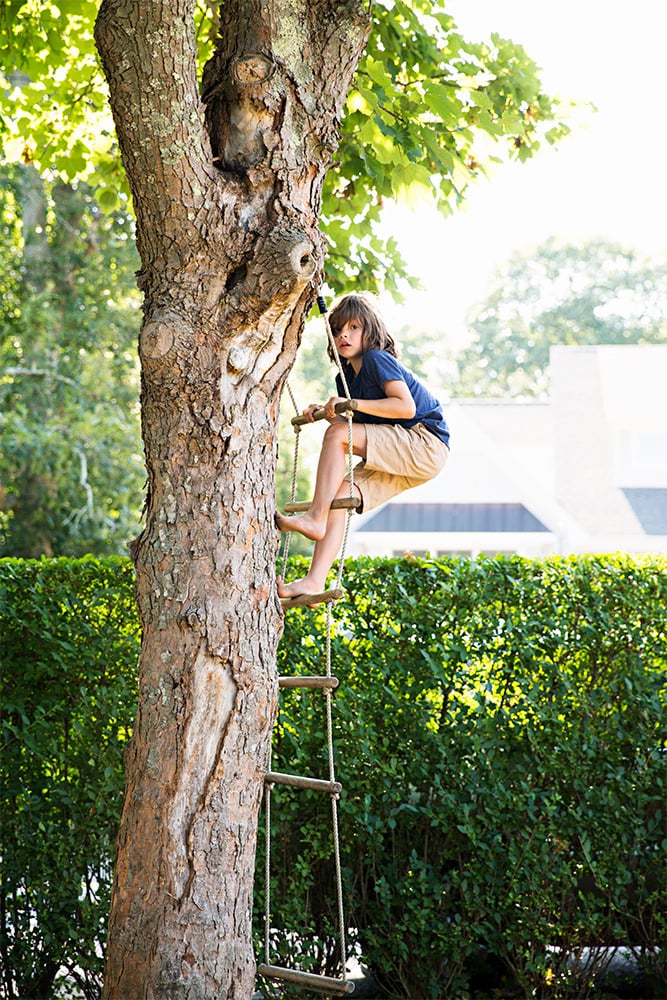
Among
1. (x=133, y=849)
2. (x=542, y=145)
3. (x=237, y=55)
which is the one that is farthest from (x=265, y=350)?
(x=542, y=145)

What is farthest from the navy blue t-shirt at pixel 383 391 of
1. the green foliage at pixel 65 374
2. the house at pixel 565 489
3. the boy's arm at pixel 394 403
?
the house at pixel 565 489

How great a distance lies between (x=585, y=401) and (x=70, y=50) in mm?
17241

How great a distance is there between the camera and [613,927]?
498cm

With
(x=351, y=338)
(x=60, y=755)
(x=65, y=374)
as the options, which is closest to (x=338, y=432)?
(x=351, y=338)

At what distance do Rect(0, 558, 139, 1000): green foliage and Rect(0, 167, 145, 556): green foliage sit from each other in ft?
24.0

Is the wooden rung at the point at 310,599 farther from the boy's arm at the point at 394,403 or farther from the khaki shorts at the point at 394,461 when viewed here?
the boy's arm at the point at 394,403

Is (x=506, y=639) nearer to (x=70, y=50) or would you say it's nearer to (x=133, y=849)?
(x=133, y=849)

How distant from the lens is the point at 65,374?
14.1 metres

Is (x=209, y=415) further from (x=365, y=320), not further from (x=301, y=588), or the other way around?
(x=365, y=320)

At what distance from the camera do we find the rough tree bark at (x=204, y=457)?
3.12 meters

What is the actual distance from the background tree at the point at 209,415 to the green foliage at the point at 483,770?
1.76 metres

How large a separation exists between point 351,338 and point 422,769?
2058 mm

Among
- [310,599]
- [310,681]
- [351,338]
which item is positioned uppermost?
[351,338]

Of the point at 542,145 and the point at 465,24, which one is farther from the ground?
the point at 465,24
